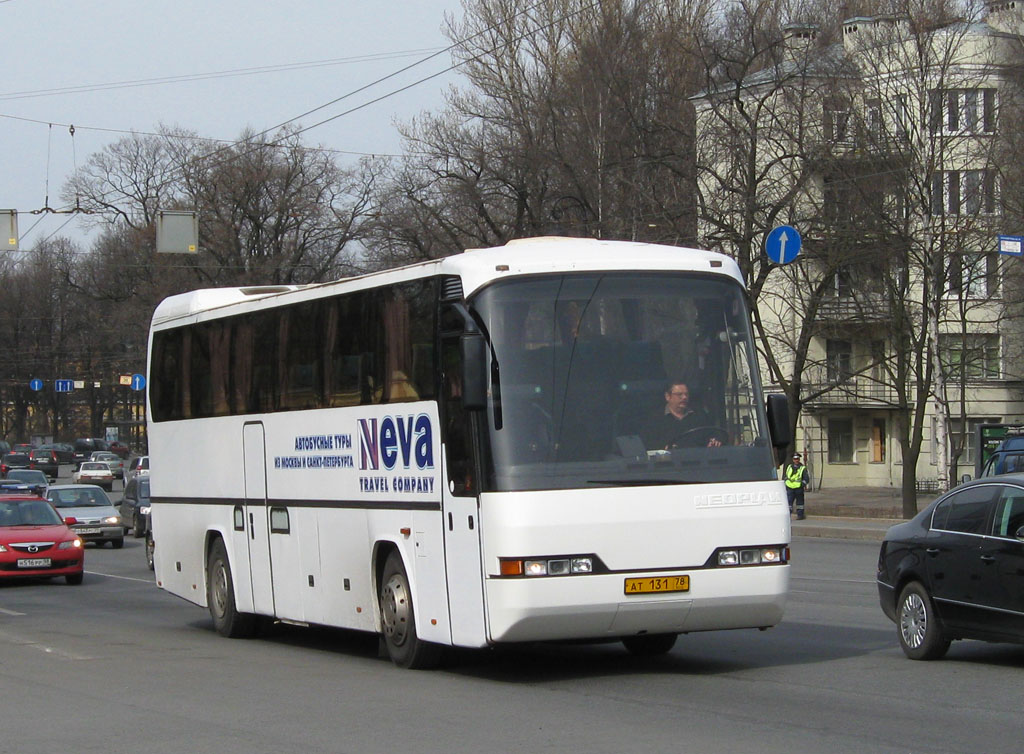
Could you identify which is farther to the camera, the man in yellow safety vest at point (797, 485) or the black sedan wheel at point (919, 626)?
the man in yellow safety vest at point (797, 485)

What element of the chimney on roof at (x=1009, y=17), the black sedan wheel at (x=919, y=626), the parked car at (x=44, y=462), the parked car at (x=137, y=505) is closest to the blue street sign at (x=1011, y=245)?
the black sedan wheel at (x=919, y=626)

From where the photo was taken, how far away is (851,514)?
41625mm

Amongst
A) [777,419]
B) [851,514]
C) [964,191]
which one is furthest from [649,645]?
[851,514]

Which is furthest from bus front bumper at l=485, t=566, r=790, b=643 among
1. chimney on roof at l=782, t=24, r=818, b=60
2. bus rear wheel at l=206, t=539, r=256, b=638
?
chimney on roof at l=782, t=24, r=818, b=60

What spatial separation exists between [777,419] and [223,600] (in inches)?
298

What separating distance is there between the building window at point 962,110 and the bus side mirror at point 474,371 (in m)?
28.2

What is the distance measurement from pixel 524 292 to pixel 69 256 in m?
81.2

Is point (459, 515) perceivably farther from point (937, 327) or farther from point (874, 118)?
point (937, 327)

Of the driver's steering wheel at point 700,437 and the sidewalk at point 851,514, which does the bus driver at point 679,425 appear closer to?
the driver's steering wheel at point 700,437

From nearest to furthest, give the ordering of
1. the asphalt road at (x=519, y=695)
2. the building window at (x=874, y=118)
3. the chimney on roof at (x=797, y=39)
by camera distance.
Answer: the asphalt road at (x=519, y=695) → the building window at (x=874, y=118) → the chimney on roof at (x=797, y=39)

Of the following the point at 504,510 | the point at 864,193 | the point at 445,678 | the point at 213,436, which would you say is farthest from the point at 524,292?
the point at 864,193

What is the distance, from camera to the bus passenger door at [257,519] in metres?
15.3

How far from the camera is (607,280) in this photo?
1165 centimetres

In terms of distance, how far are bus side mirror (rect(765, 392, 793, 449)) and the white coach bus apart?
2 cm
